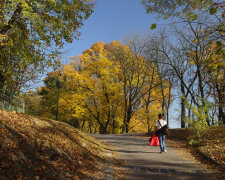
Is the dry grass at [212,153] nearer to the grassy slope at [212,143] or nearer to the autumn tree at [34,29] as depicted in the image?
the grassy slope at [212,143]

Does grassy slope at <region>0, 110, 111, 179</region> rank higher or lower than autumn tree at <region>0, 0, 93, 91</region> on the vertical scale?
lower

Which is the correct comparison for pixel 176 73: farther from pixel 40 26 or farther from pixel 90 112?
pixel 40 26

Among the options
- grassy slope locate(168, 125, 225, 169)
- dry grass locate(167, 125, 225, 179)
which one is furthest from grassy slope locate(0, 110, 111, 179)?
grassy slope locate(168, 125, 225, 169)

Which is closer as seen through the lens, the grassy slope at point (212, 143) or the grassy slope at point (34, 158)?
the grassy slope at point (34, 158)

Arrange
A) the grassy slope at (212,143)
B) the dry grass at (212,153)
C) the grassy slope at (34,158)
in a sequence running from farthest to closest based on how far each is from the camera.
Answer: the grassy slope at (212,143) < the dry grass at (212,153) < the grassy slope at (34,158)

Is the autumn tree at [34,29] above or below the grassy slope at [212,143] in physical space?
above

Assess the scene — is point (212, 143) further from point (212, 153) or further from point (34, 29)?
point (34, 29)

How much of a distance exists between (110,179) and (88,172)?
2.28 ft

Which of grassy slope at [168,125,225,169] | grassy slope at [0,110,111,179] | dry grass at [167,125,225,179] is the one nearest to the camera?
grassy slope at [0,110,111,179]

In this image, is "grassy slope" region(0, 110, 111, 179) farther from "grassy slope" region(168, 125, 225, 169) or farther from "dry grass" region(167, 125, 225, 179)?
"grassy slope" region(168, 125, 225, 169)

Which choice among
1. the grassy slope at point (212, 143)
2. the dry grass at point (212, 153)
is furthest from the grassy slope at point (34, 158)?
the grassy slope at point (212, 143)

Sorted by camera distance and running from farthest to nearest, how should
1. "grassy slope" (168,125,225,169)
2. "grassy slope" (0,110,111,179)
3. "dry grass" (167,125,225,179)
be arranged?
"grassy slope" (168,125,225,169) < "dry grass" (167,125,225,179) < "grassy slope" (0,110,111,179)

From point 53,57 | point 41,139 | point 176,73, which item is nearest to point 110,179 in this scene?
point 41,139

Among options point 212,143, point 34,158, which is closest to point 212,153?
point 212,143
